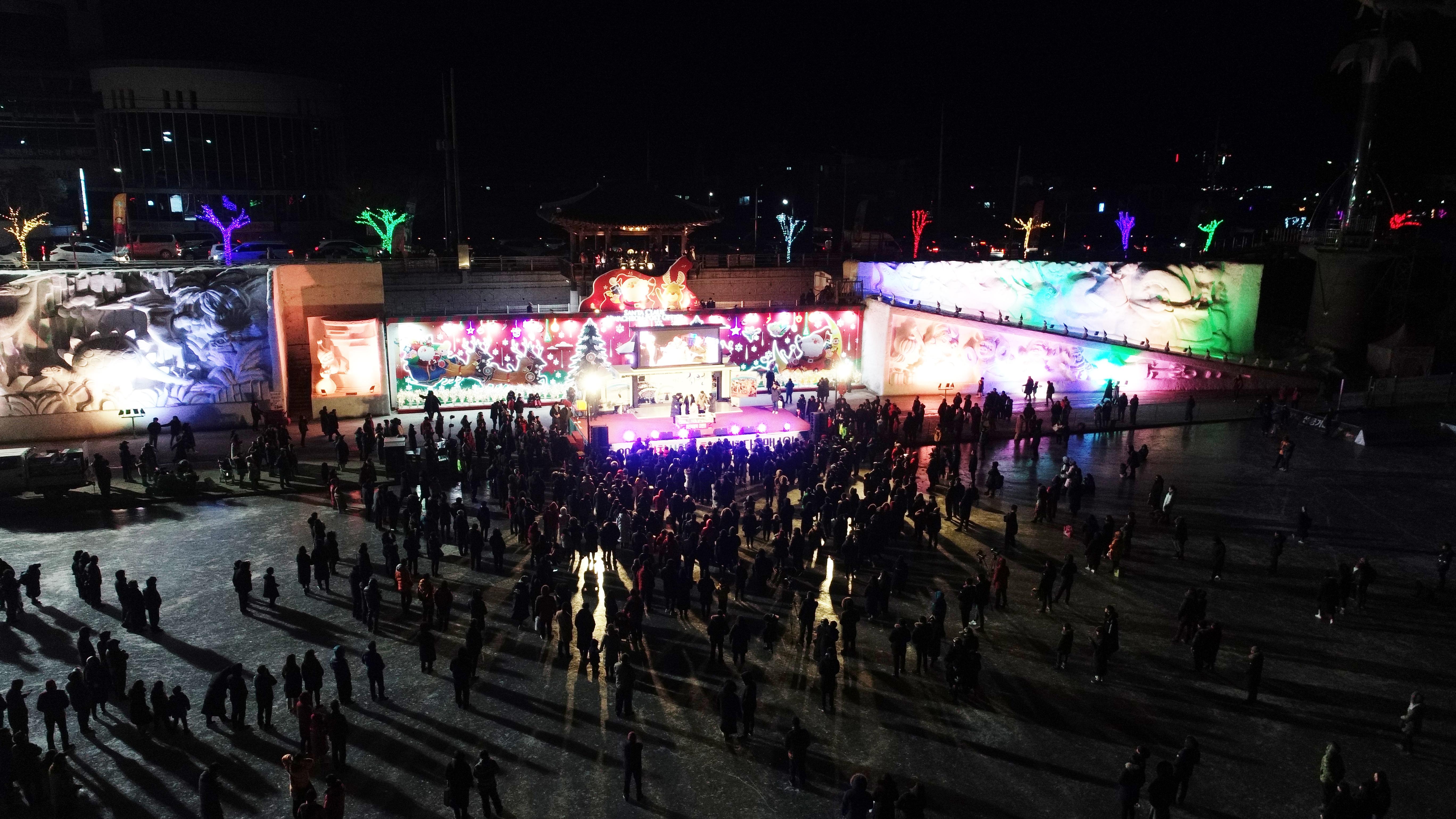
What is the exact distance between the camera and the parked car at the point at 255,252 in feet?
99.2

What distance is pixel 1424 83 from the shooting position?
4022 cm

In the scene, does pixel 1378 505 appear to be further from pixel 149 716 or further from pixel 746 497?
pixel 149 716

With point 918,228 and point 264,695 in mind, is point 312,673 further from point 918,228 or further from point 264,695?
point 918,228

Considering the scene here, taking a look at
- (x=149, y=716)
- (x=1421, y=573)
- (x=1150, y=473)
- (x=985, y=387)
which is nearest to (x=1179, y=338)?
(x=985, y=387)

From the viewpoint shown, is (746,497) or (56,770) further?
(746,497)

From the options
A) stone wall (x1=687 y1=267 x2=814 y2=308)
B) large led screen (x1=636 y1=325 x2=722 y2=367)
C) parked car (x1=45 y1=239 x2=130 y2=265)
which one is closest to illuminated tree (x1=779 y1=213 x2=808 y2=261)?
stone wall (x1=687 y1=267 x2=814 y2=308)

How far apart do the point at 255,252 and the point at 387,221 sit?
5.41m

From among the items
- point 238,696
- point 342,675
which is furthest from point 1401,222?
point 238,696

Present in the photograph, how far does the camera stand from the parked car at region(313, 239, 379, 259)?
115 feet

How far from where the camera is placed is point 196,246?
116ft

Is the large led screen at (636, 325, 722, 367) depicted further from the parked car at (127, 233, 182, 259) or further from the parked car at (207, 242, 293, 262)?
the parked car at (127, 233, 182, 259)

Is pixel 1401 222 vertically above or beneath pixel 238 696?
above

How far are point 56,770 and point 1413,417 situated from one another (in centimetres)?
3300

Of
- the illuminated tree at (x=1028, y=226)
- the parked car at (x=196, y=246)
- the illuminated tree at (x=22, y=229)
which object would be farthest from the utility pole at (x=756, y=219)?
the illuminated tree at (x=22, y=229)
